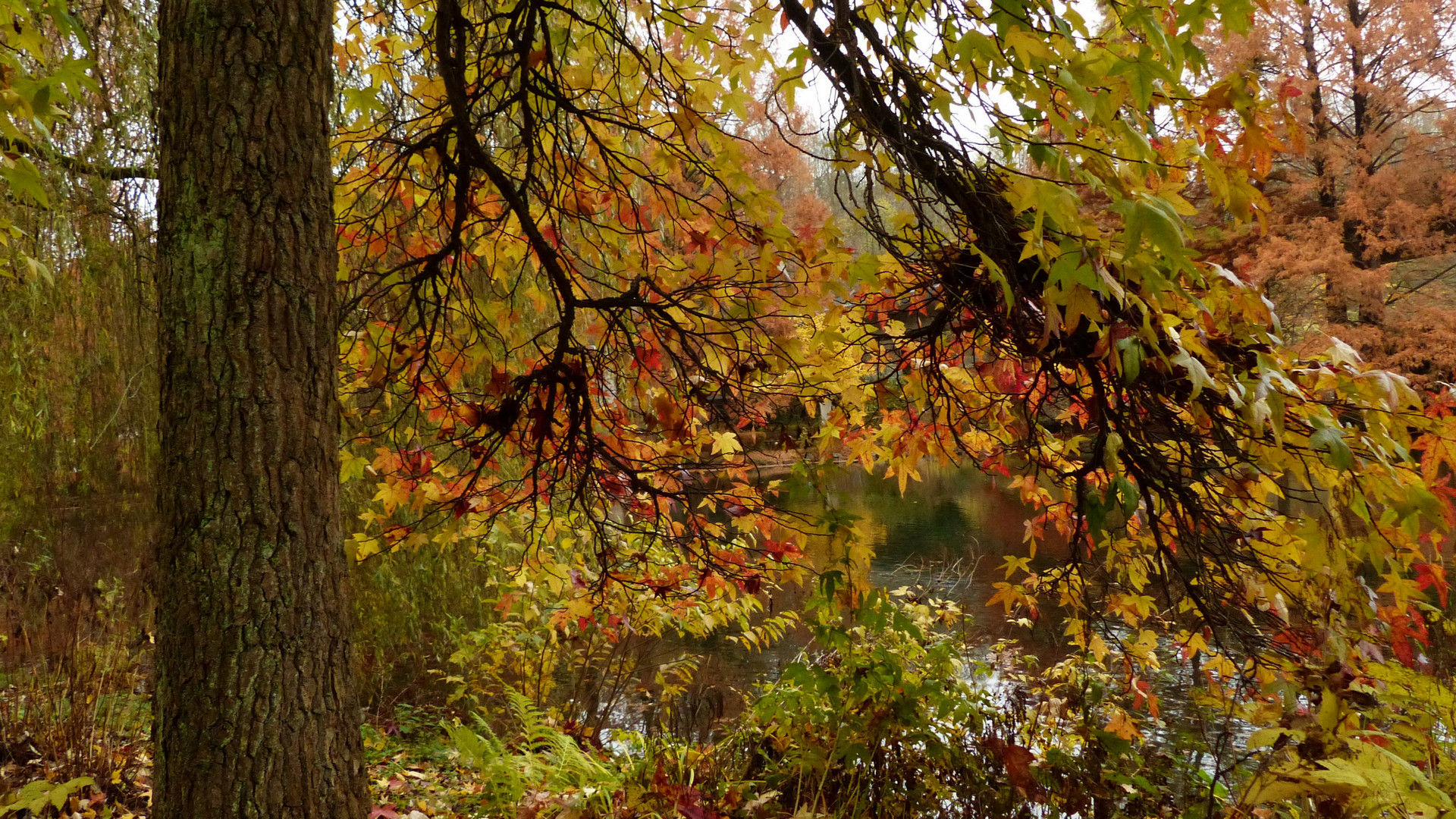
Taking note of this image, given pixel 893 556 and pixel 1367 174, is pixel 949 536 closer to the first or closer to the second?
pixel 893 556

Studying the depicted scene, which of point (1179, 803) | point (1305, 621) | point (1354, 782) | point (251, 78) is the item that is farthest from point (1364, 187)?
point (251, 78)

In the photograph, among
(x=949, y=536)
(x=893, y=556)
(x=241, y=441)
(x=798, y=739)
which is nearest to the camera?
(x=241, y=441)

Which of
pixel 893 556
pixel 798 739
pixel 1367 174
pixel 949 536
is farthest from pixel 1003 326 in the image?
pixel 1367 174

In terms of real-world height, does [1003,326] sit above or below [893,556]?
above

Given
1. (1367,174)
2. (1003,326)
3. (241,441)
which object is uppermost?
(1367,174)

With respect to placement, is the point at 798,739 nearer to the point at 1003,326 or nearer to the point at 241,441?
the point at 1003,326

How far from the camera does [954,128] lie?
1.71 m

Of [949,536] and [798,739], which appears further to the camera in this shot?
[949,536]

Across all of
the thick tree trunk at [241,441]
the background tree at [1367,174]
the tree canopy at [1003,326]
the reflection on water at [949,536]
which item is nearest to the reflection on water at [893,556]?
the reflection on water at [949,536]

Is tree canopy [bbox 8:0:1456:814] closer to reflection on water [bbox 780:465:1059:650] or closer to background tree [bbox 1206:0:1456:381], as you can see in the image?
reflection on water [bbox 780:465:1059:650]

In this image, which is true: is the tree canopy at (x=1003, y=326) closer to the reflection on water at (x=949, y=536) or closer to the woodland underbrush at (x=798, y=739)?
→ the woodland underbrush at (x=798, y=739)

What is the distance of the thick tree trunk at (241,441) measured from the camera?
1471mm

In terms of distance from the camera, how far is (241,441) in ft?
4.88

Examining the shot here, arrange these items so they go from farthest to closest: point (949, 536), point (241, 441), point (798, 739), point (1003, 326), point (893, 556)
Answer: point (949, 536)
point (893, 556)
point (798, 739)
point (1003, 326)
point (241, 441)
